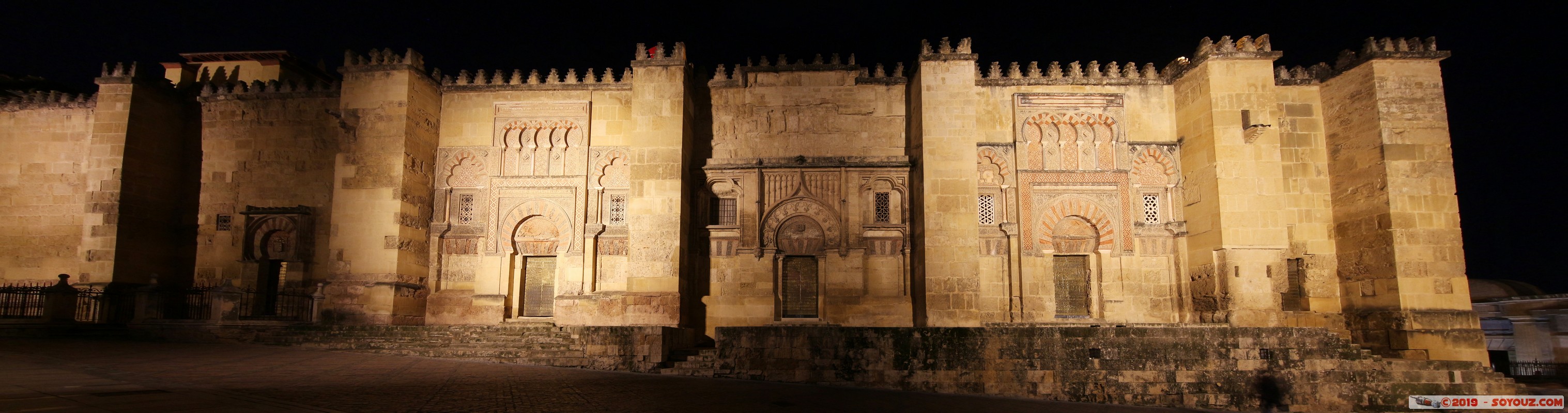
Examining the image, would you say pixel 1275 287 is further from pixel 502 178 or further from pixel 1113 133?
pixel 502 178

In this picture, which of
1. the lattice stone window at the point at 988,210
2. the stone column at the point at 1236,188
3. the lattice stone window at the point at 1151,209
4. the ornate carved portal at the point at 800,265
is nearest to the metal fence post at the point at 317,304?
the ornate carved portal at the point at 800,265

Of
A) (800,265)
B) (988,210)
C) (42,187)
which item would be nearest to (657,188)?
(800,265)

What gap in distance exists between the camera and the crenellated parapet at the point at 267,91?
17859 mm

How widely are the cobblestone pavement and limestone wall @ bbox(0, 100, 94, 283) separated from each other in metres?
6.16

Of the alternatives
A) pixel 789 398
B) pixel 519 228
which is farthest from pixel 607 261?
pixel 789 398

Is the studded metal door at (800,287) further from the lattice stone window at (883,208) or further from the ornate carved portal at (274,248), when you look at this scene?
the ornate carved portal at (274,248)

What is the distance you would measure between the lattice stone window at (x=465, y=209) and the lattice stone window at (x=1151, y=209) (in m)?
14.7

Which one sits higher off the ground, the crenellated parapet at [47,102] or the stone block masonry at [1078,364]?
the crenellated parapet at [47,102]

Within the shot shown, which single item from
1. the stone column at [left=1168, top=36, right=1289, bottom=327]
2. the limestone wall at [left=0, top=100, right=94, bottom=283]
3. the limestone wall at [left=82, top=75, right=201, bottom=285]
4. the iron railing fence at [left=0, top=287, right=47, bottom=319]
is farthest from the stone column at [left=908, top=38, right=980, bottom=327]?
the limestone wall at [left=0, top=100, right=94, bottom=283]

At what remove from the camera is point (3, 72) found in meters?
20.1

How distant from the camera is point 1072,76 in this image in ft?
56.7

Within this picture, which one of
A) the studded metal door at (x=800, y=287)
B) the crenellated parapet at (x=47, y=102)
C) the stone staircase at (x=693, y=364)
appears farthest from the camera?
the crenellated parapet at (x=47, y=102)

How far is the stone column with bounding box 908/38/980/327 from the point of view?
608 inches

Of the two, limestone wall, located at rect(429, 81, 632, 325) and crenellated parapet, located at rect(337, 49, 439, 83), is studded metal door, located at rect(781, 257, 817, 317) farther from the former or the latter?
crenellated parapet, located at rect(337, 49, 439, 83)
